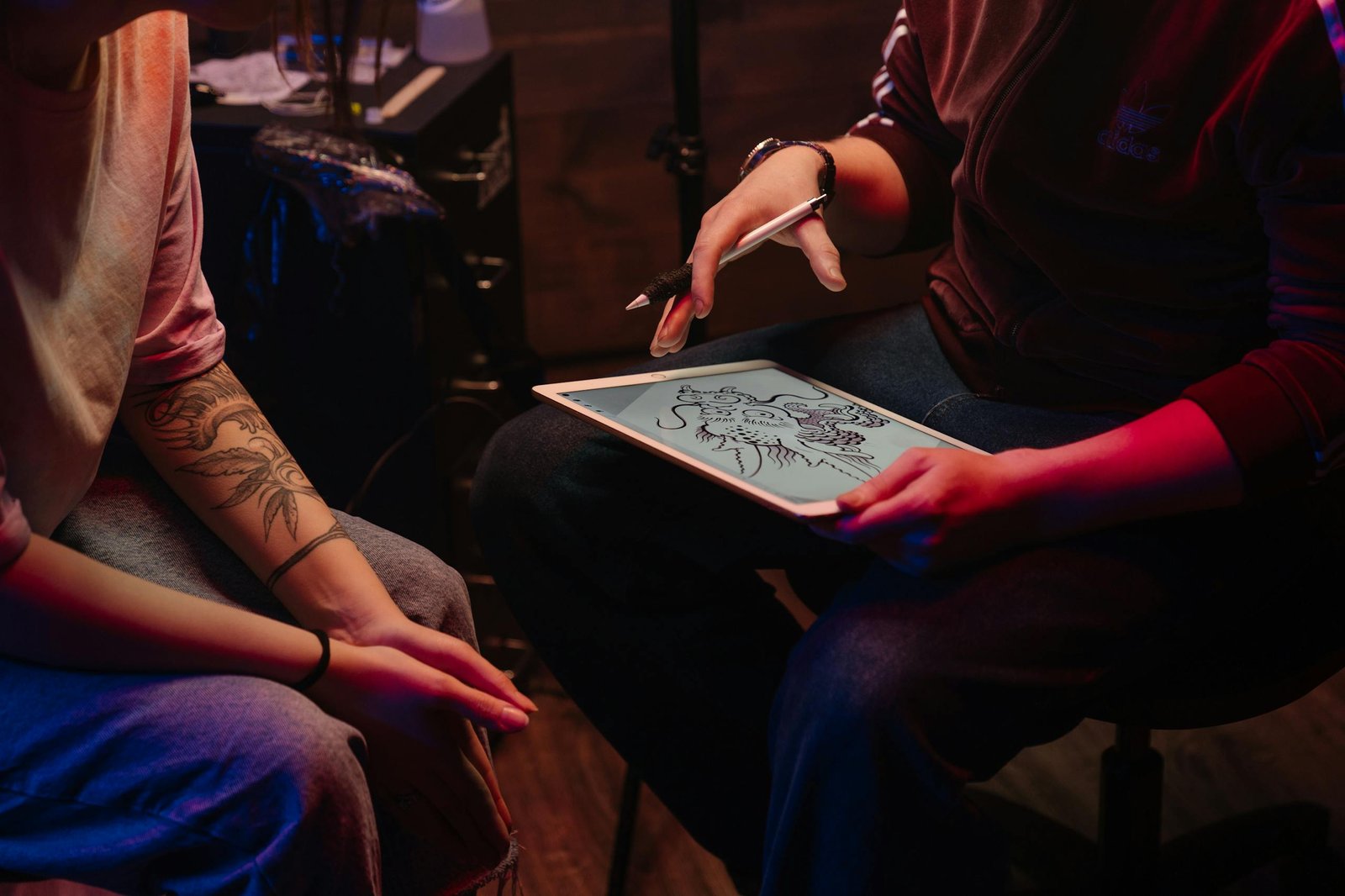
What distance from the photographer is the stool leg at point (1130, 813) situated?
1075 millimetres

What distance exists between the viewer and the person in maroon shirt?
0.81 metres

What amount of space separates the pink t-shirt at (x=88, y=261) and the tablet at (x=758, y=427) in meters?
0.30

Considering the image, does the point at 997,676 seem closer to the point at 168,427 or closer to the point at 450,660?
the point at 450,660

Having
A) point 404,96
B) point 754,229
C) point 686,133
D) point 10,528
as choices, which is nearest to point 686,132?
point 686,133

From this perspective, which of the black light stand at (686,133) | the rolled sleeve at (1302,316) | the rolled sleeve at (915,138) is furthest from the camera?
the black light stand at (686,133)

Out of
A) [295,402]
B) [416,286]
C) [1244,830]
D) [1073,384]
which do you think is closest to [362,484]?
[295,402]

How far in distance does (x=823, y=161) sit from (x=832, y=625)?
1.56ft

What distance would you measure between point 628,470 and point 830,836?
374mm

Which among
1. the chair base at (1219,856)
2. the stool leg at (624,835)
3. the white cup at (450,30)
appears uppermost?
the white cup at (450,30)

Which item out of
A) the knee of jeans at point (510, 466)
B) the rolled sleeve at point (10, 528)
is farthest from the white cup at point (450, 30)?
the rolled sleeve at point (10, 528)

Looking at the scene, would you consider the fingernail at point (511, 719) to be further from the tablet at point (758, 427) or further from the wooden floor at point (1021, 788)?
the wooden floor at point (1021, 788)

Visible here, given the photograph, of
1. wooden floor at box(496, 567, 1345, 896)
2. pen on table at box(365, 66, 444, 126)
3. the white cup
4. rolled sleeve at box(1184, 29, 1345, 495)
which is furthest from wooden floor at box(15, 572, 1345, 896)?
the white cup

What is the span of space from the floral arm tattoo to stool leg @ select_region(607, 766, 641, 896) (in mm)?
427

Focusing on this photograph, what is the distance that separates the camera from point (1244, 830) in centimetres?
126
